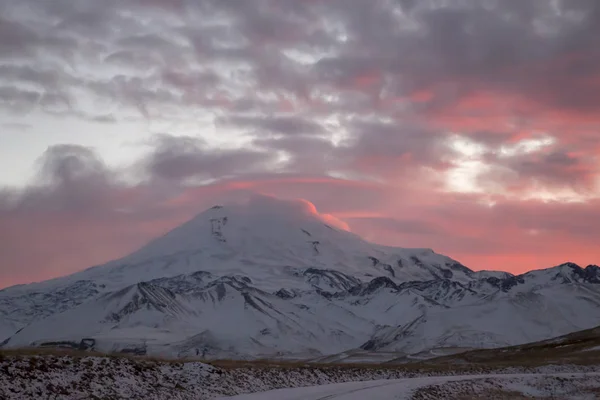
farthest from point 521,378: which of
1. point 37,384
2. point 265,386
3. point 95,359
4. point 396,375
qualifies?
point 37,384

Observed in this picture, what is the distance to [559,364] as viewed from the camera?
8775 centimetres

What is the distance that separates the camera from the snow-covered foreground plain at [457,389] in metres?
42.7

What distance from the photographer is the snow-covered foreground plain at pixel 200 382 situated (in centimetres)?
3356

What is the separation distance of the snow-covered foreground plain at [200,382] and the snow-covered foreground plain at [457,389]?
0.19ft

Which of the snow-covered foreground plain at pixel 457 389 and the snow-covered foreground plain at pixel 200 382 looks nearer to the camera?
the snow-covered foreground plain at pixel 200 382

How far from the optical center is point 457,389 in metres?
52.2

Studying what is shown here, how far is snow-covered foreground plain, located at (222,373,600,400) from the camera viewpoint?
1682 inches

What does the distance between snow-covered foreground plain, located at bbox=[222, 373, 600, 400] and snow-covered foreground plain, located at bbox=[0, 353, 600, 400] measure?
6cm

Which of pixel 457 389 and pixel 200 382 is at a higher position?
pixel 200 382

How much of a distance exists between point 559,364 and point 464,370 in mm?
17187

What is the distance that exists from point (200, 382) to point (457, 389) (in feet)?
64.8

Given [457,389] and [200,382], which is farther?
[457,389]

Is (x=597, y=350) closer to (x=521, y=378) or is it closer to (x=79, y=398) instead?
(x=521, y=378)

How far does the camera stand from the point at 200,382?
42.3 metres
